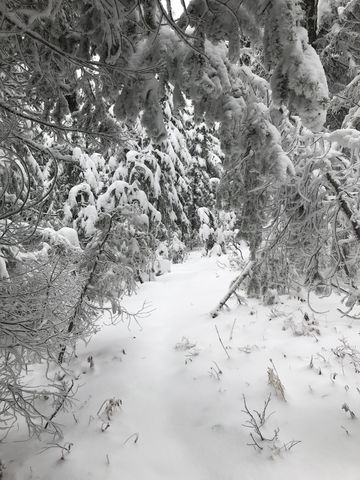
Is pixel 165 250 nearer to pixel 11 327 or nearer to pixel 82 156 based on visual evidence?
pixel 82 156

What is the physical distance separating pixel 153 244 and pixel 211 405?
2.93 meters

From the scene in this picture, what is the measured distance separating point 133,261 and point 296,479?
12.2 ft

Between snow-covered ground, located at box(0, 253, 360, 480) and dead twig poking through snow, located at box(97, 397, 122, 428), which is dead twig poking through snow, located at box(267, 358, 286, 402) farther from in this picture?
dead twig poking through snow, located at box(97, 397, 122, 428)

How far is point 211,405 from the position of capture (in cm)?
489

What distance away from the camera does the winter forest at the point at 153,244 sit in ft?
6.96

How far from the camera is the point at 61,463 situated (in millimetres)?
4125

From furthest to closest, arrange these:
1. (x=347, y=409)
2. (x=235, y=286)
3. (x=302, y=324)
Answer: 1. (x=235, y=286)
2. (x=302, y=324)
3. (x=347, y=409)

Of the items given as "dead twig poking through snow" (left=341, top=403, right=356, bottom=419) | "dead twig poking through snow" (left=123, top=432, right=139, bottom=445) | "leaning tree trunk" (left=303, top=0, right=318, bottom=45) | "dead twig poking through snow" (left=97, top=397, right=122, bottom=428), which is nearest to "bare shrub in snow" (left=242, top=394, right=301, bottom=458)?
"dead twig poking through snow" (left=341, top=403, right=356, bottom=419)

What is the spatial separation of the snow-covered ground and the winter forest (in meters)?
0.02

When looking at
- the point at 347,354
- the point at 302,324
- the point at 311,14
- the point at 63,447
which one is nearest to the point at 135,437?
the point at 63,447

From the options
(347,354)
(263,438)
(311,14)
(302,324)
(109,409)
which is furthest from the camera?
(302,324)

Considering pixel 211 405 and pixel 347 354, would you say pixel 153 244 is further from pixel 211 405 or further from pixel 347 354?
pixel 347 354

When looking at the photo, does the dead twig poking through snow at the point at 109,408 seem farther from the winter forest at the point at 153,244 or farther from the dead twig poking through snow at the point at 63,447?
the dead twig poking through snow at the point at 63,447

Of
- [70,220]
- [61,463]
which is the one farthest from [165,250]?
[61,463]
